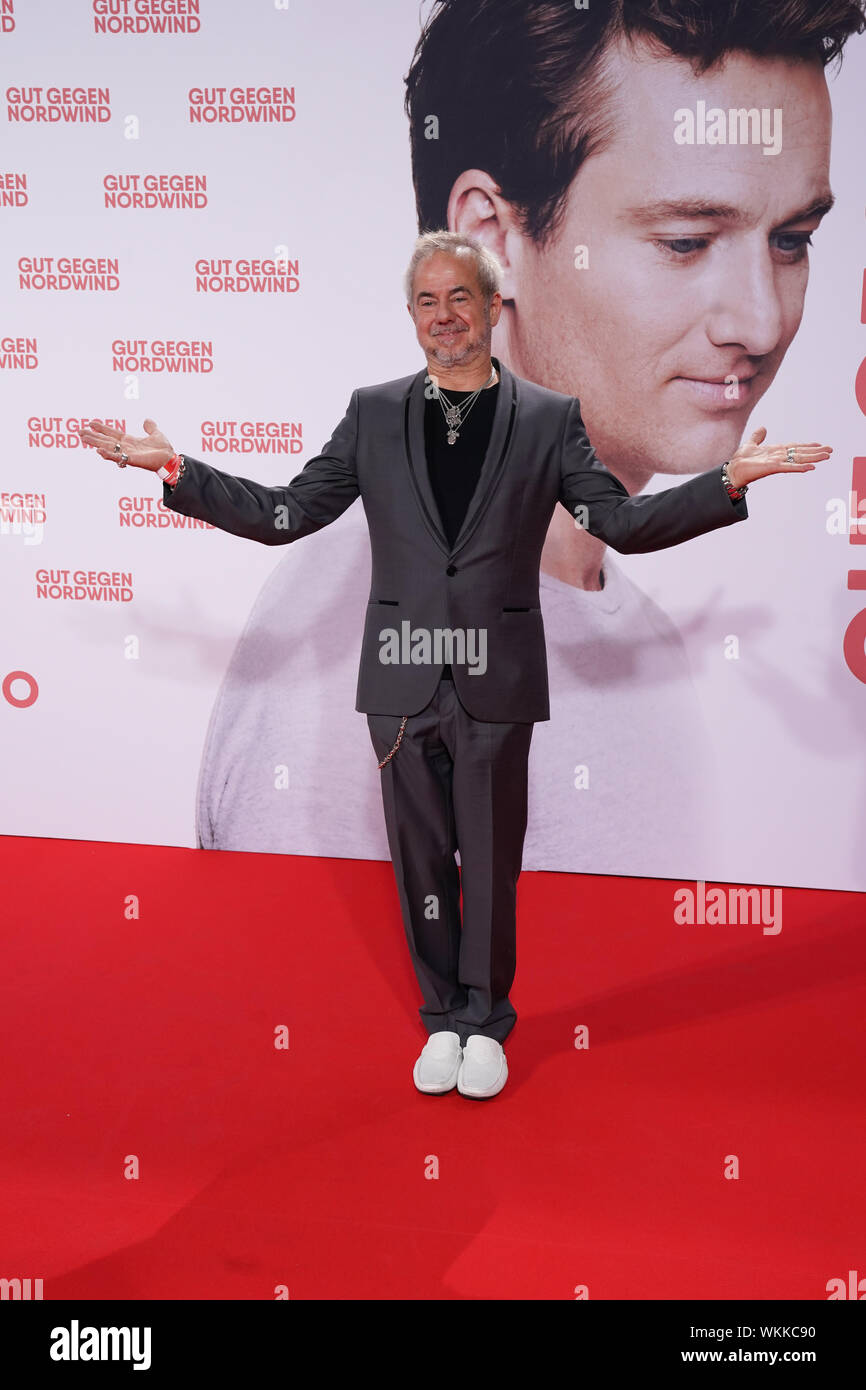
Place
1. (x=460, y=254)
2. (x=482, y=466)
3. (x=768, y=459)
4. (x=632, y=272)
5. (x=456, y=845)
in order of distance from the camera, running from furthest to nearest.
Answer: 1. (x=632, y=272)
2. (x=456, y=845)
3. (x=482, y=466)
4. (x=460, y=254)
5. (x=768, y=459)

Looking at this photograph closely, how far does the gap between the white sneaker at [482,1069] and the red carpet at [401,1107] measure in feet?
0.14

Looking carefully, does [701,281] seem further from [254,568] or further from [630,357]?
[254,568]

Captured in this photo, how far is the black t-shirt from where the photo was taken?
264 centimetres

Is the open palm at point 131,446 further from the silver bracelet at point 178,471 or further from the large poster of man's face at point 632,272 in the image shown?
the large poster of man's face at point 632,272

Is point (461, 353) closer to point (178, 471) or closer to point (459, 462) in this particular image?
point (459, 462)

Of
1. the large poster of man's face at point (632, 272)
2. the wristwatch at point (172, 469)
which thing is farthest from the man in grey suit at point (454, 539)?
the large poster of man's face at point (632, 272)

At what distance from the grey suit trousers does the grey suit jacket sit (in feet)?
0.22

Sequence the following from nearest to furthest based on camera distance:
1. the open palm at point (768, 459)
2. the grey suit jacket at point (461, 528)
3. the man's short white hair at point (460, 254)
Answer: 1. the open palm at point (768, 459)
2. the man's short white hair at point (460, 254)
3. the grey suit jacket at point (461, 528)

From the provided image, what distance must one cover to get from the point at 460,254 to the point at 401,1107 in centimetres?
187

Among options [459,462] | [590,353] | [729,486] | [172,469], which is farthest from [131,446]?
[590,353]

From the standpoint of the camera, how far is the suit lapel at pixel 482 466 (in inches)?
102

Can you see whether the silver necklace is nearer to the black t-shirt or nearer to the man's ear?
the black t-shirt

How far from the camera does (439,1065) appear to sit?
2725 millimetres

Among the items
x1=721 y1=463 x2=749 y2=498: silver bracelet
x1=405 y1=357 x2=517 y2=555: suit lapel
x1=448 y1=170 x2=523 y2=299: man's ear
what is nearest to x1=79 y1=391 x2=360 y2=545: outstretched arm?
x1=405 y1=357 x2=517 y2=555: suit lapel
